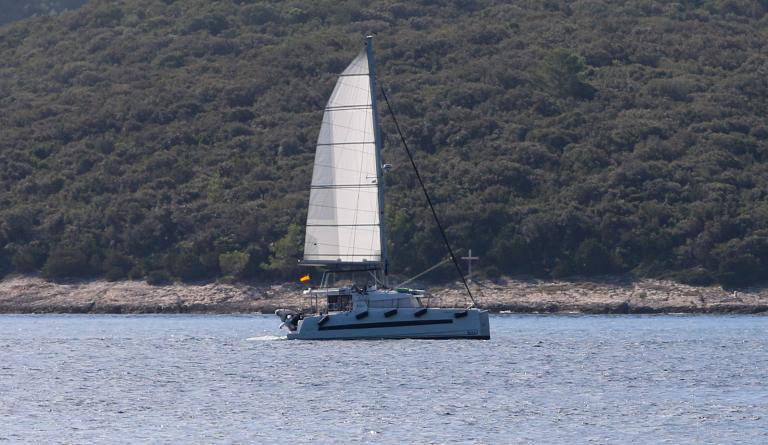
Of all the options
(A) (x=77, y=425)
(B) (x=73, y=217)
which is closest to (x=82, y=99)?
(B) (x=73, y=217)

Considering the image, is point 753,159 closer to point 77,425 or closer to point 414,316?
point 414,316

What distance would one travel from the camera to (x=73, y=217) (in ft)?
347

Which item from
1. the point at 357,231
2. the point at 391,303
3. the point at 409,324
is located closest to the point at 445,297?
the point at 357,231

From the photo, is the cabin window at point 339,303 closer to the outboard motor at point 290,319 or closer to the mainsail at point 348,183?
the mainsail at point 348,183

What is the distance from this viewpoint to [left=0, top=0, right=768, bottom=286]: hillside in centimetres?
9662

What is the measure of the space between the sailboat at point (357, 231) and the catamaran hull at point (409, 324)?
38 mm

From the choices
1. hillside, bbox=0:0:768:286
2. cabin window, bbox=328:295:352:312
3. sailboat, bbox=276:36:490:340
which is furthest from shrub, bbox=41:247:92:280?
cabin window, bbox=328:295:352:312

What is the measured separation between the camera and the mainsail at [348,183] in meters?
57.8

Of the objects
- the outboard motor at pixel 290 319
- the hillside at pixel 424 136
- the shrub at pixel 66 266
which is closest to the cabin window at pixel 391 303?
the outboard motor at pixel 290 319

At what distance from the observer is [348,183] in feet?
190

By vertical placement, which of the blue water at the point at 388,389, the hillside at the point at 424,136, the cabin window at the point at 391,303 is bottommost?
the blue water at the point at 388,389

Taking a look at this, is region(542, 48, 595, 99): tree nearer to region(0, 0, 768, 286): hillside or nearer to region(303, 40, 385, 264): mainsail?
region(0, 0, 768, 286): hillside

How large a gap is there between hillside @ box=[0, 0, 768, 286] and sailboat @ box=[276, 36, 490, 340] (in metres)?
35.1

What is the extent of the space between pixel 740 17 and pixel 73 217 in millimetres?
73739
